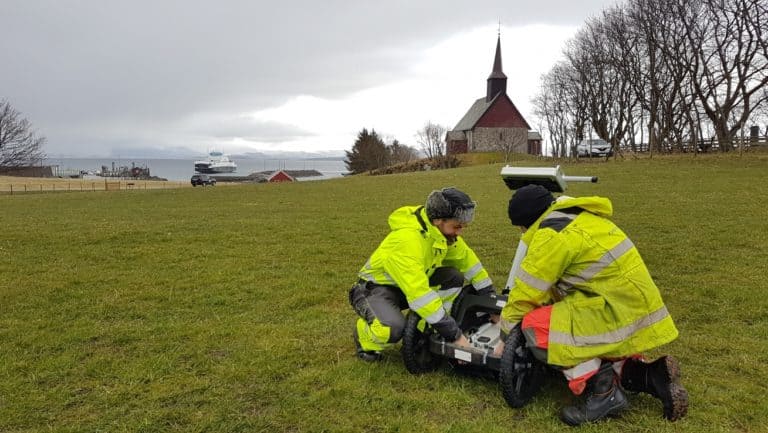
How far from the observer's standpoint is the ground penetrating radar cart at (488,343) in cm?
356

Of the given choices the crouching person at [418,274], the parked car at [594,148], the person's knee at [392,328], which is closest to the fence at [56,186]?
the parked car at [594,148]

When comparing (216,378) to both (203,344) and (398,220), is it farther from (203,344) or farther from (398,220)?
(398,220)

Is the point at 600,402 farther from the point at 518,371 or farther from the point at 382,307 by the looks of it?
the point at 382,307

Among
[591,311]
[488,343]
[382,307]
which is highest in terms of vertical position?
[591,311]

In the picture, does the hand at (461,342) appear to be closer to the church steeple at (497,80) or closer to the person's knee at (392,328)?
the person's knee at (392,328)

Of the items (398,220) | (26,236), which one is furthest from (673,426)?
(26,236)

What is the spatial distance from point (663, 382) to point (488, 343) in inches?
48.1

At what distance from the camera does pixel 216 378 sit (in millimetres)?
4242

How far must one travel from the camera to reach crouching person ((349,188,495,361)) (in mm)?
3965

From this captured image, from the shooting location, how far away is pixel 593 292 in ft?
11.1

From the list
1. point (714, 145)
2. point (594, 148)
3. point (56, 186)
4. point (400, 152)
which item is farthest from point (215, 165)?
point (714, 145)

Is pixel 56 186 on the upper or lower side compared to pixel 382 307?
upper

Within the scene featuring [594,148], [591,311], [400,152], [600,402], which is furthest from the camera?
[400,152]

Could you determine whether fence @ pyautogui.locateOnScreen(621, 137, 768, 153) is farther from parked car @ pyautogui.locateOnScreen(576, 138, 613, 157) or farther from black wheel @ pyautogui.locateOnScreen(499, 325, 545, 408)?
black wheel @ pyautogui.locateOnScreen(499, 325, 545, 408)
